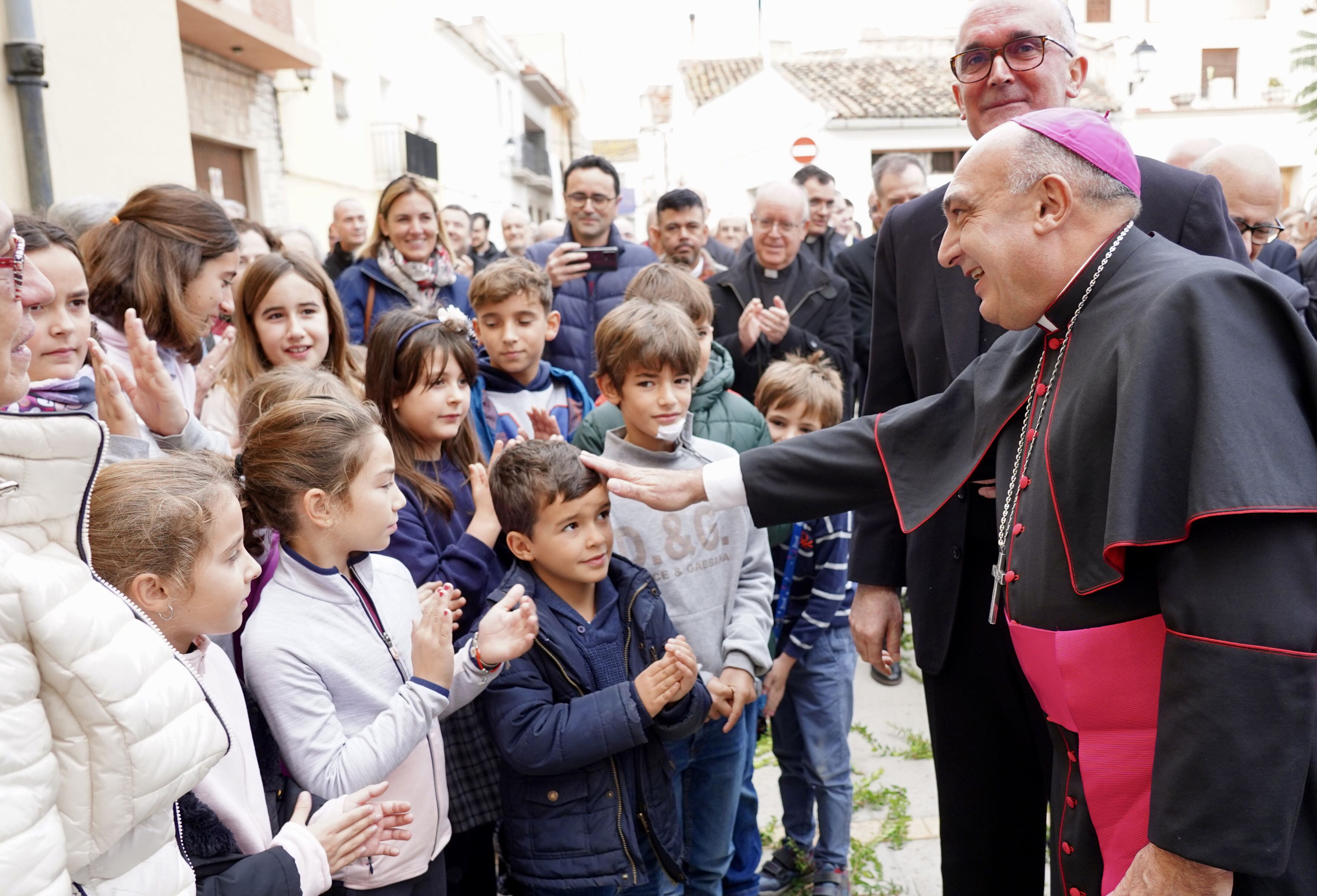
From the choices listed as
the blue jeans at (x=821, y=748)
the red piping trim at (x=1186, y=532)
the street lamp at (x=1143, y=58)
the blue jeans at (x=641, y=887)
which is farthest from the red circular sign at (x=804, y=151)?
the red piping trim at (x=1186, y=532)

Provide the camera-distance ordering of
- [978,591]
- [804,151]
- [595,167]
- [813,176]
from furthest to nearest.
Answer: [804,151] → [813,176] → [595,167] → [978,591]

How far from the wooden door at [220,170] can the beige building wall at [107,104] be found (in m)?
2.07

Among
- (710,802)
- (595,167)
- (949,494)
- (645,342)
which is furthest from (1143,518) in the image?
(595,167)

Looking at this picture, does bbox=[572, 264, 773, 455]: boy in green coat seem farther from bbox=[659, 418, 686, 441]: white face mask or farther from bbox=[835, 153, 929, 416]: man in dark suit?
bbox=[835, 153, 929, 416]: man in dark suit

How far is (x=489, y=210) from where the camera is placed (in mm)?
27594

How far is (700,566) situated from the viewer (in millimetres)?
2828

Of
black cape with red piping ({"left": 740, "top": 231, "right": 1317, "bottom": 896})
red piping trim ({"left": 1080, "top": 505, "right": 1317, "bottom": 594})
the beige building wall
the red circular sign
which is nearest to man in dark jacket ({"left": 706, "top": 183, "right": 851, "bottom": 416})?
black cape with red piping ({"left": 740, "top": 231, "right": 1317, "bottom": 896})

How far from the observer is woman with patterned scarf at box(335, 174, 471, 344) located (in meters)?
4.67

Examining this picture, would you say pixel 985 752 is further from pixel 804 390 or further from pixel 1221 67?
pixel 1221 67

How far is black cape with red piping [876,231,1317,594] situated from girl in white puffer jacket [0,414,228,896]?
1.39 m

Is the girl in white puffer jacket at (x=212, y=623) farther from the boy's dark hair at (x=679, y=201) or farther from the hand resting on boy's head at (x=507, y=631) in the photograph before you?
the boy's dark hair at (x=679, y=201)

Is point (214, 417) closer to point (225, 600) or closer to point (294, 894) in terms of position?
point (225, 600)

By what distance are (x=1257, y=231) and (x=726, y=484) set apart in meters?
3.07

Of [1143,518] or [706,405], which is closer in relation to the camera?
[1143,518]
